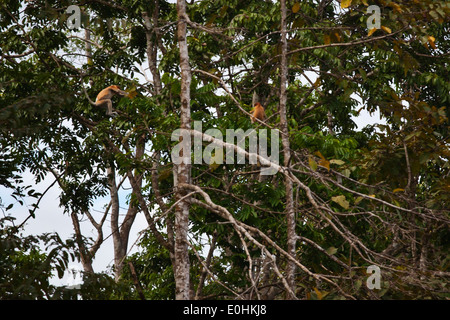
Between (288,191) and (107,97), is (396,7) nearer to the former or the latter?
(288,191)

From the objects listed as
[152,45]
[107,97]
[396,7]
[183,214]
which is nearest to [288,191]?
[183,214]

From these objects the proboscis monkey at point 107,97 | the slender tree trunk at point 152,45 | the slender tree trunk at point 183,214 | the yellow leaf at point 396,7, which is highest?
the slender tree trunk at point 152,45

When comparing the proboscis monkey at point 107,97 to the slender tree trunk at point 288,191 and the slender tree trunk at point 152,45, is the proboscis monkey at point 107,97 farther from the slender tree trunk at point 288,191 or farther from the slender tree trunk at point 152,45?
the slender tree trunk at point 288,191

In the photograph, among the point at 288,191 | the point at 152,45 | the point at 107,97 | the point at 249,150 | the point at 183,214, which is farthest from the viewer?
the point at 152,45

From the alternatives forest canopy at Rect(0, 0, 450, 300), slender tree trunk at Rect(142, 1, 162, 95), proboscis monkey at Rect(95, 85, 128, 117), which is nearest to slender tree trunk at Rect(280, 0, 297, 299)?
forest canopy at Rect(0, 0, 450, 300)

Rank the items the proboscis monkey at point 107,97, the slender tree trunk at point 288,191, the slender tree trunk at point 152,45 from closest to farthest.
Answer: the slender tree trunk at point 288,191, the proboscis monkey at point 107,97, the slender tree trunk at point 152,45

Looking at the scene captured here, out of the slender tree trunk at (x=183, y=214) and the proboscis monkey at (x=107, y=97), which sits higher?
the proboscis monkey at (x=107, y=97)

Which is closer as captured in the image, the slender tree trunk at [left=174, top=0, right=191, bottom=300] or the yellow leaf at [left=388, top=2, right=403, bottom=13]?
the slender tree trunk at [left=174, top=0, right=191, bottom=300]

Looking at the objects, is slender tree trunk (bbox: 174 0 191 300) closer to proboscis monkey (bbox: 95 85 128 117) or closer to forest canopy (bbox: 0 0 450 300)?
forest canopy (bbox: 0 0 450 300)

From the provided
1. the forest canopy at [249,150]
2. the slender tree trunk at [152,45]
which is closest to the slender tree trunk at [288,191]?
the forest canopy at [249,150]

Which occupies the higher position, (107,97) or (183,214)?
(107,97)

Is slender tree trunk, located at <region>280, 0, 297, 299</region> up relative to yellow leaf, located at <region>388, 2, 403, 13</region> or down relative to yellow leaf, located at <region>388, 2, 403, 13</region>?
down

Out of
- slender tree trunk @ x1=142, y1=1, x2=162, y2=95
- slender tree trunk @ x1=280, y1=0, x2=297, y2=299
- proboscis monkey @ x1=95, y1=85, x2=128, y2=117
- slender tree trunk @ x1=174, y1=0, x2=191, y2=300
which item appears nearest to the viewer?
slender tree trunk @ x1=280, y1=0, x2=297, y2=299
